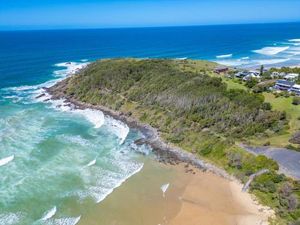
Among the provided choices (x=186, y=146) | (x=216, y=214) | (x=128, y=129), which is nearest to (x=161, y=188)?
(x=216, y=214)

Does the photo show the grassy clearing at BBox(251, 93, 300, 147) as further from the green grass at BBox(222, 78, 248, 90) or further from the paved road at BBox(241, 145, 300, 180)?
the green grass at BBox(222, 78, 248, 90)

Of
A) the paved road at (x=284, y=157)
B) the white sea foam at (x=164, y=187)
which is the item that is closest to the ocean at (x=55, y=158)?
the white sea foam at (x=164, y=187)

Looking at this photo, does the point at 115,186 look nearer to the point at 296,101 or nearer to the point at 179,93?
the point at 179,93

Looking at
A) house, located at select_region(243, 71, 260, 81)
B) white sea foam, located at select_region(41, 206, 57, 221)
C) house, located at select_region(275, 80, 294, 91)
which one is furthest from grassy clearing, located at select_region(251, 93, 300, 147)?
white sea foam, located at select_region(41, 206, 57, 221)

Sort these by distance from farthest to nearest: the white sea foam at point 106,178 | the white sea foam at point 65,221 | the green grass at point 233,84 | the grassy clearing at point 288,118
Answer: the green grass at point 233,84 → the grassy clearing at point 288,118 → the white sea foam at point 106,178 → the white sea foam at point 65,221

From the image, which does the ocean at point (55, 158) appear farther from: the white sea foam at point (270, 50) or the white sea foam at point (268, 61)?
the white sea foam at point (270, 50)

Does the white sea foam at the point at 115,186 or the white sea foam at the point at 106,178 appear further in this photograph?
the white sea foam at the point at 106,178
